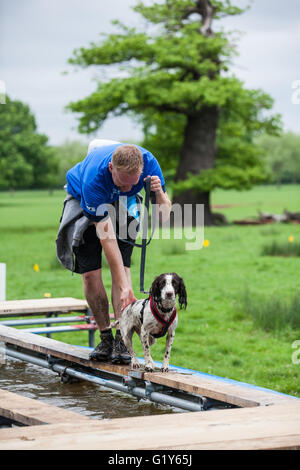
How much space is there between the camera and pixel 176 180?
30.1 meters

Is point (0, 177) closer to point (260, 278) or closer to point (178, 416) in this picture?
point (260, 278)

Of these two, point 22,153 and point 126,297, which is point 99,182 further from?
point 22,153

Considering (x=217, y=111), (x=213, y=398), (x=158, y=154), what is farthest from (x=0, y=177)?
(x=213, y=398)

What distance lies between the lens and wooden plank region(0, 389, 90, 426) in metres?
3.74

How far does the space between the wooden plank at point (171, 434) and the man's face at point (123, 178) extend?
5.34 feet

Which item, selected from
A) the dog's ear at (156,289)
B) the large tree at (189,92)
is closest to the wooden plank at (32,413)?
the dog's ear at (156,289)

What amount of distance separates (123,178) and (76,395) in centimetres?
209

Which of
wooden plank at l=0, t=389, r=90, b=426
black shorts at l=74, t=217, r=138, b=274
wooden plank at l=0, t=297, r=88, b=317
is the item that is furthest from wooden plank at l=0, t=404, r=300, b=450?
wooden plank at l=0, t=297, r=88, b=317

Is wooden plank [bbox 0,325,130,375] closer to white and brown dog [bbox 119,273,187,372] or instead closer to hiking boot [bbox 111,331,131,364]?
hiking boot [bbox 111,331,131,364]

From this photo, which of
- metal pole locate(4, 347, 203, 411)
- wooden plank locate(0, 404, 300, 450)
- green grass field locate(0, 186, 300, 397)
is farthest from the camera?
green grass field locate(0, 186, 300, 397)

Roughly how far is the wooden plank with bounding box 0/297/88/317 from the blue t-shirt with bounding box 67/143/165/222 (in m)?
2.74

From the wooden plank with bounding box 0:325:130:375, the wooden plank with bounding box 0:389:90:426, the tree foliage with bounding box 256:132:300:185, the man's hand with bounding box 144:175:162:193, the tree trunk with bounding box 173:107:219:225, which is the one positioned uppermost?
the tree foliage with bounding box 256:132:300:185

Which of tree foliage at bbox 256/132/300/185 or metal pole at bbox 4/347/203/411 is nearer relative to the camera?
metal pole at bbox 4/347/203/411

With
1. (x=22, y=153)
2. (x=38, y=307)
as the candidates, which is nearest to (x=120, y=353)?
(x=38, y=307)
